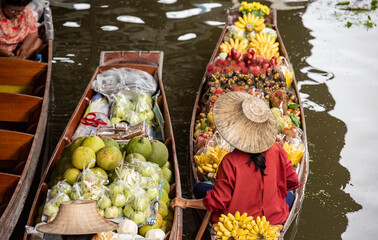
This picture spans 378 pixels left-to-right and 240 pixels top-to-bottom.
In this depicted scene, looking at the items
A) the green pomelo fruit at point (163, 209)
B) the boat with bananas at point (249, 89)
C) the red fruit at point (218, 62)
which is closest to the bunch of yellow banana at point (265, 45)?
the boat with bananas at point (249, 89)

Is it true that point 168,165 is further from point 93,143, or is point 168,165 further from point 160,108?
point 160,108

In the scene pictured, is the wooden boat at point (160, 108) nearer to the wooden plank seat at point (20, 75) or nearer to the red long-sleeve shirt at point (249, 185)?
the red long-sleeve shirt at point (249, 185)

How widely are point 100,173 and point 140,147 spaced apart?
1.47 feet

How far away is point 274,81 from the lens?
195 inches

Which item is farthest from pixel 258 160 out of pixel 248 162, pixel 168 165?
pixel 168 165

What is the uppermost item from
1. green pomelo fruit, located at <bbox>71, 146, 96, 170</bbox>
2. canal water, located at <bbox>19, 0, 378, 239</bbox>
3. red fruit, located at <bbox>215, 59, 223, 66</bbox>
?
red fruit, located at <bbox>215, 59, 223, 66</bbox>

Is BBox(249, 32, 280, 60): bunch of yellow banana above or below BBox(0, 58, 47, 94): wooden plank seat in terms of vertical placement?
above

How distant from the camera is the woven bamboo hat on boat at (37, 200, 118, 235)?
2381 millimetres

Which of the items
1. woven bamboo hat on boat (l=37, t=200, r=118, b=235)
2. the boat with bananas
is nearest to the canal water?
the boat with bananas

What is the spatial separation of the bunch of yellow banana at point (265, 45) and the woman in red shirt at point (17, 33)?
2843mm

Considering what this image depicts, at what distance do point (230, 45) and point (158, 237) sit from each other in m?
3.46

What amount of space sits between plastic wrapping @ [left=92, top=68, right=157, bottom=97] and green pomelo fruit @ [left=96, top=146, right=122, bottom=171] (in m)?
1.42

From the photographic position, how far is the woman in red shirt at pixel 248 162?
9.79 ft

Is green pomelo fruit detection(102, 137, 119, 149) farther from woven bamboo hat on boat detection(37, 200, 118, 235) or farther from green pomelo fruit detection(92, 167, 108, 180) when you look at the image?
woven bamboo hat on boat detection(37, 200, 118, 235)
